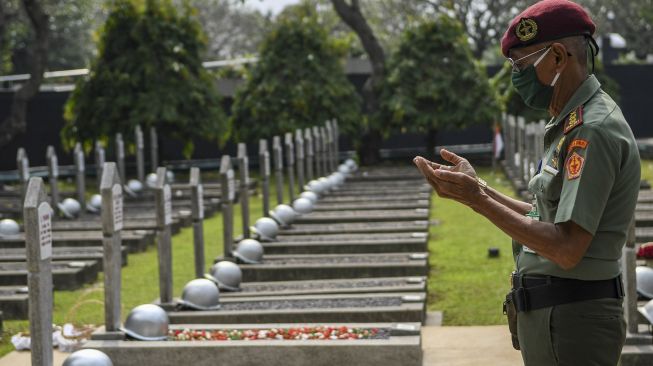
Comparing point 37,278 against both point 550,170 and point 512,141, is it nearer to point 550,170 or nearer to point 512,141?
point 550,170

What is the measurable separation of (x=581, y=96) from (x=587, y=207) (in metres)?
0.42

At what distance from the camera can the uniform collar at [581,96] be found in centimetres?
372

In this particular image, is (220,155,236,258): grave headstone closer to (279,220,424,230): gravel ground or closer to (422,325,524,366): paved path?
(279,220,424,230): gravel ground

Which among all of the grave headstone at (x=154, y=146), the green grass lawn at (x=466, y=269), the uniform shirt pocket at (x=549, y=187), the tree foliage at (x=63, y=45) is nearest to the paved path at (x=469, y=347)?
the green grass lawn at (x=466, y=269)

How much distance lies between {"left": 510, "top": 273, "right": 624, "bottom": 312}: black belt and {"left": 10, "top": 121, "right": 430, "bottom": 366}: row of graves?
14.4 ft

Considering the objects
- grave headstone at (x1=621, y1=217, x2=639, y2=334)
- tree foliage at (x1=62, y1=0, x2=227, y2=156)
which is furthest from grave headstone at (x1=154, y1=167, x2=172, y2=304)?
tree foliage at (x1=62, y1=0, x2=227, y2=156)

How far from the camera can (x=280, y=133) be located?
2803 cm

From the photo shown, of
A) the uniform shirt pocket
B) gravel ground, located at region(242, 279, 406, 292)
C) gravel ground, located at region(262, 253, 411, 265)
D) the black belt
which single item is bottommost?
gravel ground, located at region(242, 279, 406, 292)

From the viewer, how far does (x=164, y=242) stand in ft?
35.1

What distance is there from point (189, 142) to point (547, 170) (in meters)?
→ 24.1

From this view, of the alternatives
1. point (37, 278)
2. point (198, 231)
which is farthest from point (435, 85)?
point (37, 278)

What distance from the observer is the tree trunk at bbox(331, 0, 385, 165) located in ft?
96.7

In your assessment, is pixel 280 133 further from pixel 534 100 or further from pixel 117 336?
pixel 534 100

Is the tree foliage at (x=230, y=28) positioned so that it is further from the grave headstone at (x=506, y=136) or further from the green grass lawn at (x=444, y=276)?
the green grass lawn at (x=444, y=276)
